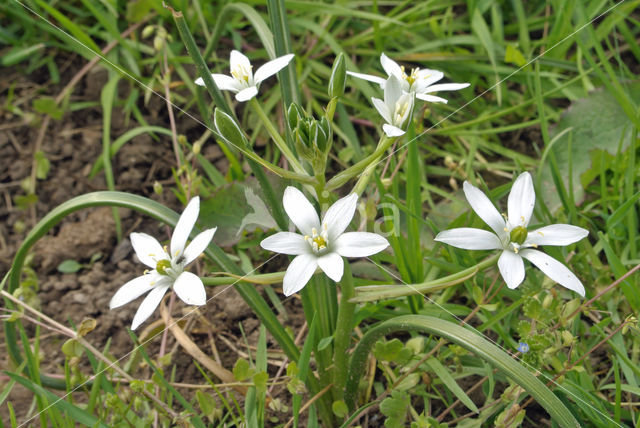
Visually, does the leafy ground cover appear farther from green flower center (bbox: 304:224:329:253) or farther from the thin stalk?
green flower center (bbox: 304:224:329:253)

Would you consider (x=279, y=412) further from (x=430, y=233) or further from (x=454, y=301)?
(x=430, y=233)

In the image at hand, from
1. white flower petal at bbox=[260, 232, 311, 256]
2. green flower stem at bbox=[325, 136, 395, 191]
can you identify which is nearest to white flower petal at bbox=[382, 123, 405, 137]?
green flower stem at bbox=[325, 136, 395, 191]

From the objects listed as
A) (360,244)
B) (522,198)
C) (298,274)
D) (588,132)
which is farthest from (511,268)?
(588,132)

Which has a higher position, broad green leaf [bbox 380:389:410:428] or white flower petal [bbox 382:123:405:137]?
white flower petal [bbox 382:123:405:137]

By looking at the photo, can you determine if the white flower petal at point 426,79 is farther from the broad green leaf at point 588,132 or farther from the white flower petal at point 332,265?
the broad green leaf at point 588,132

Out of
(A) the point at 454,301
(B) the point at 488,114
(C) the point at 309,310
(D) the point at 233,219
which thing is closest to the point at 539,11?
(B) the point at 488,114

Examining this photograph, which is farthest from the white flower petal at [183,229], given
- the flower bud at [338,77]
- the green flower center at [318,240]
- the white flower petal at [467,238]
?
the white flower petal at [467,238]
